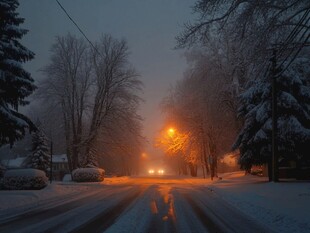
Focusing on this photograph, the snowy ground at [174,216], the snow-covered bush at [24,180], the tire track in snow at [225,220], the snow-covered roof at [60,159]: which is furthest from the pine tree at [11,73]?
the snow-covered roof at [60,159]

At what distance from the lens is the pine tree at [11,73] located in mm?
16938

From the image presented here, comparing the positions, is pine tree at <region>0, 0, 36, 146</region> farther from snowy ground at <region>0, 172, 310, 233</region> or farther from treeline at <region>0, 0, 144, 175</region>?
treeline at <region>0, 0, 144, 175</region>

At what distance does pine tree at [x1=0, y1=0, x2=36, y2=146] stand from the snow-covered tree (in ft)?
105

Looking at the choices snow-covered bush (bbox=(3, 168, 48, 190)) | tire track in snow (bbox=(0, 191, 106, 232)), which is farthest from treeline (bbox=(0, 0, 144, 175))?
tire track in snow (bbox=(0, 191, 106, 232))

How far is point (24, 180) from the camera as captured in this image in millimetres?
23797

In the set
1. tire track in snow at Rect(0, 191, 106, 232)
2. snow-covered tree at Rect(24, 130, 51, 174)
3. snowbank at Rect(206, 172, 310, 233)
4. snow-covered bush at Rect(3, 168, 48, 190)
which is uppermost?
snow-covered tree at Rect(24, 130, 51, 174)

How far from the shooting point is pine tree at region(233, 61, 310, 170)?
21500mm

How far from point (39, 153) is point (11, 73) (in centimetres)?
3385

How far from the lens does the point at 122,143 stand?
41.3 m

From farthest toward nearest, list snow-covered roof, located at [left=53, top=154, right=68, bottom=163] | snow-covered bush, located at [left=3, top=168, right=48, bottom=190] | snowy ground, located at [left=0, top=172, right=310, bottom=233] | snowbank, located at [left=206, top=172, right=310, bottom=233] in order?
snow-covered roof, located at [left=53, top=154, right=68, bottom=163], snow-covered bush, located at [left=3, top=168, right=48, bottom=190], snowbank, located at [left=206, top=172, right=310, bottom=233], snowy ground, located at [left=0, top=172, right=310, bottom=233]

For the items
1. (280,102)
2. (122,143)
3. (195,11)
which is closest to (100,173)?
(122,143)

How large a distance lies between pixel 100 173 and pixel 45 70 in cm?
1371

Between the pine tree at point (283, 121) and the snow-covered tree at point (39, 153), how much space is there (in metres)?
32.0

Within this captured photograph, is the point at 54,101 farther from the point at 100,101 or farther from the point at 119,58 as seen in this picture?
the point at 119,58
